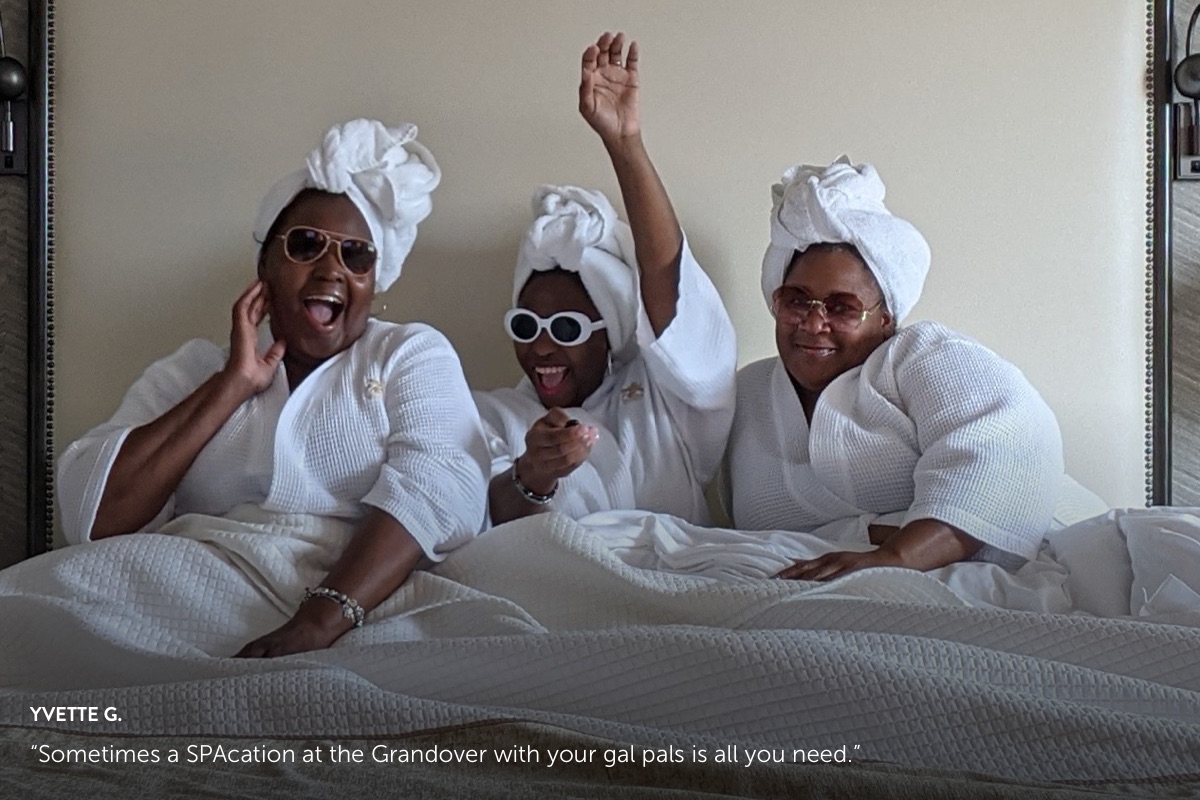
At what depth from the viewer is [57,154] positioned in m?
2.64

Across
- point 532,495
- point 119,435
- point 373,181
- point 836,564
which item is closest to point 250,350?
point 119,435

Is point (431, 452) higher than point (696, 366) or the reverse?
the reverse

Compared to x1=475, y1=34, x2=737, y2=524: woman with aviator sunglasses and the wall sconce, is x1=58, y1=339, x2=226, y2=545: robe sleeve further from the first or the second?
the wall sconce

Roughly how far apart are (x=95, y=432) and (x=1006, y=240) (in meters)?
1.77

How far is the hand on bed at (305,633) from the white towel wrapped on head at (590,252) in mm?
842

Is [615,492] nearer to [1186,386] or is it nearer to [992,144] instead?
[992,144]

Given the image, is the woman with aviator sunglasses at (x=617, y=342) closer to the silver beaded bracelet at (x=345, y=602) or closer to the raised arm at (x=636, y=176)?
the raised arm at (x=636, y=176)

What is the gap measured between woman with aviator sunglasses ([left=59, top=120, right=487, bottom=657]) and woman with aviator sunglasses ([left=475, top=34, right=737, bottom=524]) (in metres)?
0.21

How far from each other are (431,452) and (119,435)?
52cm

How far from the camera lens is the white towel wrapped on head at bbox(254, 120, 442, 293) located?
2.23 meters

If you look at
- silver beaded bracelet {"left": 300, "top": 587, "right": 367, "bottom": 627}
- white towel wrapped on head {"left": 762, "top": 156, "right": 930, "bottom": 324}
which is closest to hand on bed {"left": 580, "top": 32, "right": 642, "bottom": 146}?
white towel wrapped on head {"left": 762, "top": 156, "right": 930, "bottom": 324}

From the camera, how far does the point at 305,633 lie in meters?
1.71

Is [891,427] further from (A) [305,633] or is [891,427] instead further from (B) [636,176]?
(A) [305,633]

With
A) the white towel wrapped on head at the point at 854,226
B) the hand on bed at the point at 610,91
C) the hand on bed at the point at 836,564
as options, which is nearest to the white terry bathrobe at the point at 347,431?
the hand on bed at the point at 610,91
